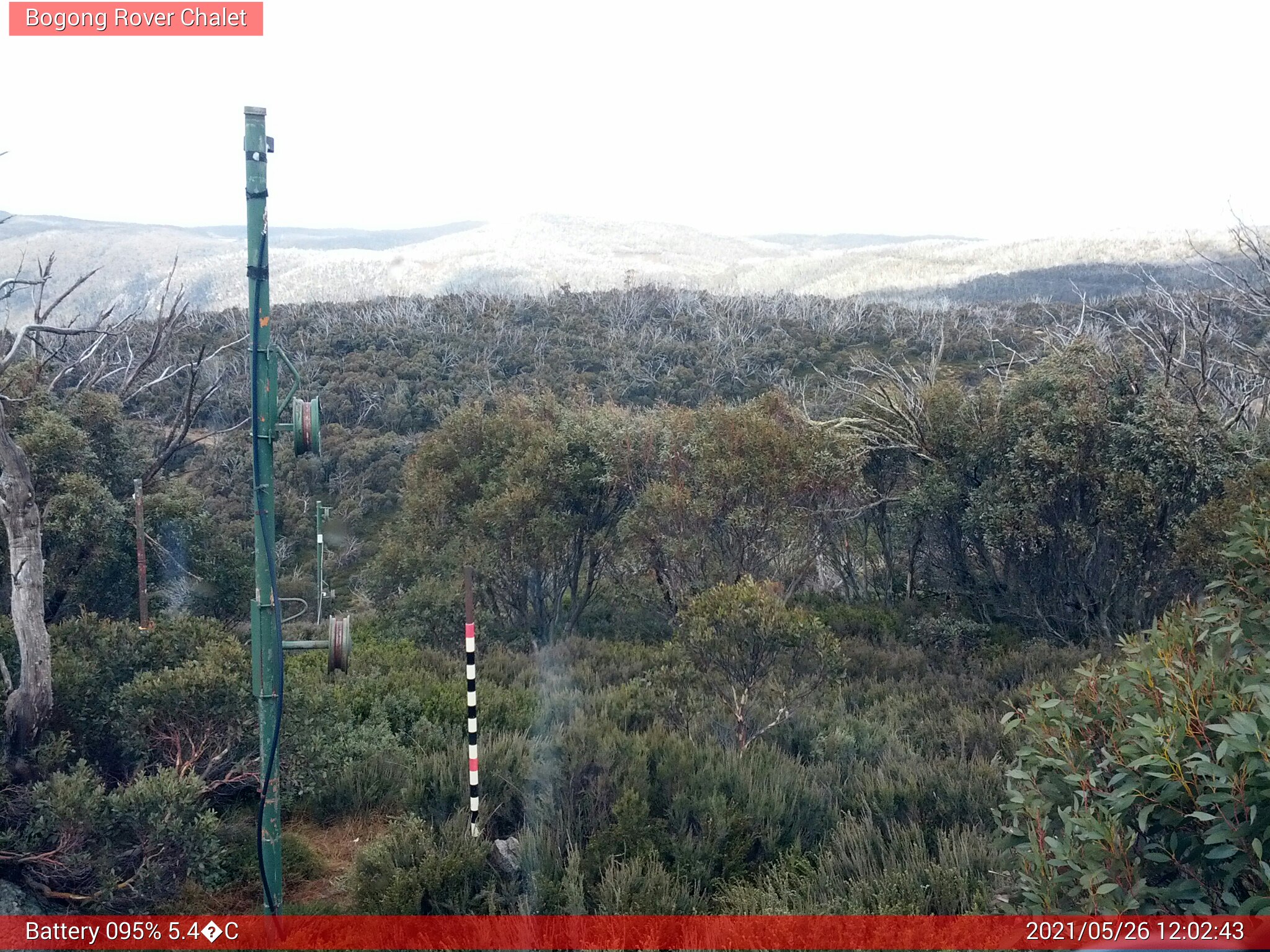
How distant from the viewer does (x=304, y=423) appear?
426 cm

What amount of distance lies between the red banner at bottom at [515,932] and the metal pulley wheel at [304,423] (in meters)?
2.35

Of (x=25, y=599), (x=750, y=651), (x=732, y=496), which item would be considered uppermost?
(x=25, y=599)

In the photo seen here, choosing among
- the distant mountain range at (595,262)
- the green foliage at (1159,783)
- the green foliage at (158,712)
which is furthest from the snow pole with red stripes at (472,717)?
the distant mountain range at (595,262)

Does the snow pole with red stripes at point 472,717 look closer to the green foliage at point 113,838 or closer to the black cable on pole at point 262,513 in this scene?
the black cable on pole at point 262,513

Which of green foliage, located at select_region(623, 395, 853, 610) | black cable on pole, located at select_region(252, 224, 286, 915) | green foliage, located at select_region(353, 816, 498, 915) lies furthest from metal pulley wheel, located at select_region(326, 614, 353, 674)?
green foliage, located at select_region(623, 395, 853, 610)

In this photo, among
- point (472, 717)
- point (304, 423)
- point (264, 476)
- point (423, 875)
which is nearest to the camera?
point (304, 423)

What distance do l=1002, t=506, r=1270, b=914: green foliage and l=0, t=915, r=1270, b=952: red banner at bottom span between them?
51cm

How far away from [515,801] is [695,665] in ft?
9.46

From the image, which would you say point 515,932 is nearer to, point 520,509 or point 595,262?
point 520,509

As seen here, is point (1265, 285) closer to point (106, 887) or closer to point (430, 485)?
point (430, 485)

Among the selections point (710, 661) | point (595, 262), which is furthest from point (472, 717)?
point (595, 262)

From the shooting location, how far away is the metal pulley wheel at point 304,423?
4.24 metres

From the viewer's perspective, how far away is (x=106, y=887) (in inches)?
196

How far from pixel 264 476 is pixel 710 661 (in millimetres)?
4906
